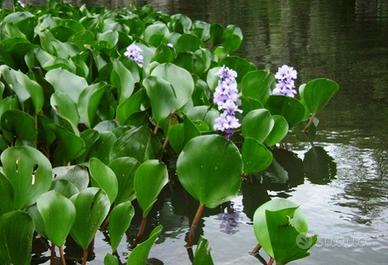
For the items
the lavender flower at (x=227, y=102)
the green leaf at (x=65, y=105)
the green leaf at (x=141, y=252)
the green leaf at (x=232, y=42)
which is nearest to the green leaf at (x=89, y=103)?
the green leaf at (x=65, y=105)

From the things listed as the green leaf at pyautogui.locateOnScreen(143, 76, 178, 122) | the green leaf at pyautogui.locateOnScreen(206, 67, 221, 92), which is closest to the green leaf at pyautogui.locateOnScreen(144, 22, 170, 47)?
the green leaf at pyautogui.locateOnScreen(206, 67, 221, 92)

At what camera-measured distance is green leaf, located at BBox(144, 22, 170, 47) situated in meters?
5.44

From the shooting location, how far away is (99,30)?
19.2ft

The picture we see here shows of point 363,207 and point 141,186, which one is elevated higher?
point 141,186

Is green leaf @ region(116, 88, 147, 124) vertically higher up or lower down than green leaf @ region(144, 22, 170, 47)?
higher up

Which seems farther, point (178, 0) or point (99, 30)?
point (178, 0)

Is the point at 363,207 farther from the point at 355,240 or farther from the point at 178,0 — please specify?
the point at 178,0

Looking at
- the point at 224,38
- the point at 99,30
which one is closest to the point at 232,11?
the point at 224,38

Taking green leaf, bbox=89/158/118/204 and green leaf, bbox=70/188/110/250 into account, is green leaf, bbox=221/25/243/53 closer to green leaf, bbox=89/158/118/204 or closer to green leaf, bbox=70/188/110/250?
green leaf, bbox=89/158/118/204

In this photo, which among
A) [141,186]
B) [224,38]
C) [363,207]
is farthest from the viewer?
[224,38]

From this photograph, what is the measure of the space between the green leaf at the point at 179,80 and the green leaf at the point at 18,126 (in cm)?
82

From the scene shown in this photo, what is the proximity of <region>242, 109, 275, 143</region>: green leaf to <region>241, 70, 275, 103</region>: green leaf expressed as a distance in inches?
24.4

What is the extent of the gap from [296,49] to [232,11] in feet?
23.6

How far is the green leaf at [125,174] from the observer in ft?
8.49
